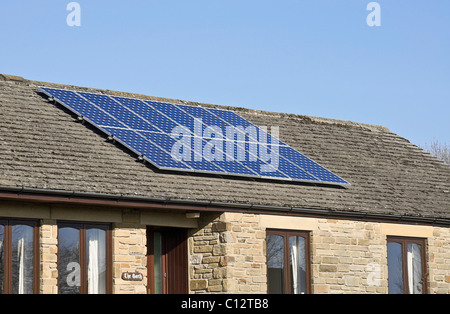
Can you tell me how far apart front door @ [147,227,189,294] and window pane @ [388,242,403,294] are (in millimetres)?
5209

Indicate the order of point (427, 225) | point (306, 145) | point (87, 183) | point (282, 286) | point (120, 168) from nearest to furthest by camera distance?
1. point (87, 183)
2. point (120, 168)
3. point (282, 286)
4. point (427, 225)
5. point (306, 145)

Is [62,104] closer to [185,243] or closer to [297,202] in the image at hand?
[185,243]

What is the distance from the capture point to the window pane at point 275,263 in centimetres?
2044

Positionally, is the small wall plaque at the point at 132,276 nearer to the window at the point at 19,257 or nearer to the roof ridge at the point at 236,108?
the window at the point at 19,257

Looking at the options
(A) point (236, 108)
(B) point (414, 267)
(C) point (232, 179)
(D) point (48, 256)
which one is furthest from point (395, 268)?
(D) point (48, 256)

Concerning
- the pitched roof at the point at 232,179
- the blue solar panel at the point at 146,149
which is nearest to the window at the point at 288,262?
the pitched roof at the point at 232,179

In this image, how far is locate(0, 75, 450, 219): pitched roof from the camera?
60.3 ft

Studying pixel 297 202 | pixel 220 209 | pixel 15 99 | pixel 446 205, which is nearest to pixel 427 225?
pixel 446 205

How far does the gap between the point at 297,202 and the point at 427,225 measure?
12.7 ft

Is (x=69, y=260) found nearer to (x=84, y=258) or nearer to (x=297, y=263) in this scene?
(x=84, y=258)

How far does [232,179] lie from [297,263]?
2.40 metres

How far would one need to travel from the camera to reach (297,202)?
2067 cm

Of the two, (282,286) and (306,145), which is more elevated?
(306,145)

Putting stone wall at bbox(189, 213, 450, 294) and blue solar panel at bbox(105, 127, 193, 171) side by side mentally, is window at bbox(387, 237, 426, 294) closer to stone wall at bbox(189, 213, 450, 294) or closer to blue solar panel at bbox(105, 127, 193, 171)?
stone wall at bbox(189, 213, 450, 294)
